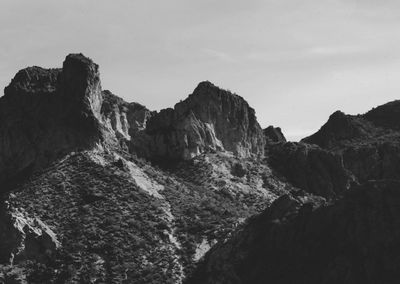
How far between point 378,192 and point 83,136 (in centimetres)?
5531

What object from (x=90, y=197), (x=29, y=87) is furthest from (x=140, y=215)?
(x=29, y=87)

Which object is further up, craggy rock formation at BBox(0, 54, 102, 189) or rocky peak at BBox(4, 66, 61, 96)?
rocky peak at BBox(4, 66, 61, 96)

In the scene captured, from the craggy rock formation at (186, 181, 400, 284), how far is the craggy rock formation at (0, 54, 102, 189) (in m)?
38.8

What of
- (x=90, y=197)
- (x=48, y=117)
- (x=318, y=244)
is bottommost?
(x=318, y=244)

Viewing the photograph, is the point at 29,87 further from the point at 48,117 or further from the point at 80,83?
the point at 48,117

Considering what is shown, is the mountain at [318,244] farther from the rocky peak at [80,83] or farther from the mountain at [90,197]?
the rocky peak at [80,83]

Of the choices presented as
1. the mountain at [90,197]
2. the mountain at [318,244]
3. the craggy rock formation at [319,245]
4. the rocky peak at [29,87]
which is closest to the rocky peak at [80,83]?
the mountain at [90,197]

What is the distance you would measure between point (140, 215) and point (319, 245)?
3125cm

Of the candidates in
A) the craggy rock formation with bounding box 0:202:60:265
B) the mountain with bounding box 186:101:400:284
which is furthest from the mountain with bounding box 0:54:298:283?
the mountain with bounding box 186:101:400:284

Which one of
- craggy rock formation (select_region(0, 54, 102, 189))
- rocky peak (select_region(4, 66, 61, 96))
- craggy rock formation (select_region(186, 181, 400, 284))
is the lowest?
craggy rock formation (select_region(186, 181, 400, 284))

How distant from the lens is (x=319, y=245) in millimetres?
148000

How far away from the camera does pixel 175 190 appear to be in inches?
7200

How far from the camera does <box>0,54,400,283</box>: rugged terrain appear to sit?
147375mm

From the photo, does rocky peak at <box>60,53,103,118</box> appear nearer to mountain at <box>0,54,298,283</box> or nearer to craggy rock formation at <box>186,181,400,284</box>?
mountain at <box>0,54,298,283</box>
